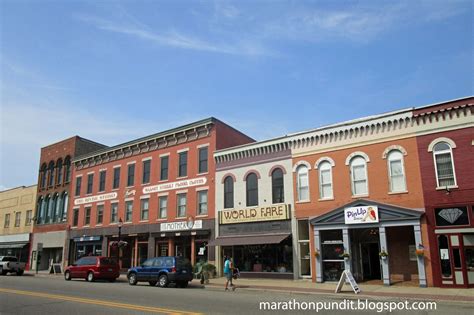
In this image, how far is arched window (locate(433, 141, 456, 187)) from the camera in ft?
65.4

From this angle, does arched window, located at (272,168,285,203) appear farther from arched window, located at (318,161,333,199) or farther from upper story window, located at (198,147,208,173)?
upper story window, located at (198,147,208,173)

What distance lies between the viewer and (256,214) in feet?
85.5

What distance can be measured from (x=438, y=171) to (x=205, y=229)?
15667 millimetres

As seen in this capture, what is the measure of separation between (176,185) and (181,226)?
11.1 ft

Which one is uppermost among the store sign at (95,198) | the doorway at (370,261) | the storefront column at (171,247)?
the store sign at (95,198)

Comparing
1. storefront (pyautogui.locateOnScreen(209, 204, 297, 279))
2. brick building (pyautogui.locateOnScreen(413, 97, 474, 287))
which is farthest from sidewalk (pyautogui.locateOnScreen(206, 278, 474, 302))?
storefront (pyautogui.locateOnScreen(209, 204, 297, 279))

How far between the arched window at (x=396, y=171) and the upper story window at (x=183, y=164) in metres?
15.5

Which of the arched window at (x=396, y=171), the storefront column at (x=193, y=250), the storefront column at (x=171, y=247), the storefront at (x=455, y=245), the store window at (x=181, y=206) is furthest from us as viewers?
the store window at (x=181, y=206)

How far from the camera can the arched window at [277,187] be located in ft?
83.6

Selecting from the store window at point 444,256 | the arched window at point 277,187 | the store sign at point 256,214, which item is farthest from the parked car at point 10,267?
the store window at point 444,256

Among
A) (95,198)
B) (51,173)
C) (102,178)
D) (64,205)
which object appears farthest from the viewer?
(51,173)

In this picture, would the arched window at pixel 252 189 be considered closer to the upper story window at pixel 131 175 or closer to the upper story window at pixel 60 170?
the upper story window at pixel 131 175

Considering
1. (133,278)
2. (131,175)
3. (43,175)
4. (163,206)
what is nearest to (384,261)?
(133,278)

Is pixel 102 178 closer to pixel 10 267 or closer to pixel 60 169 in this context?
pixel 60 169
